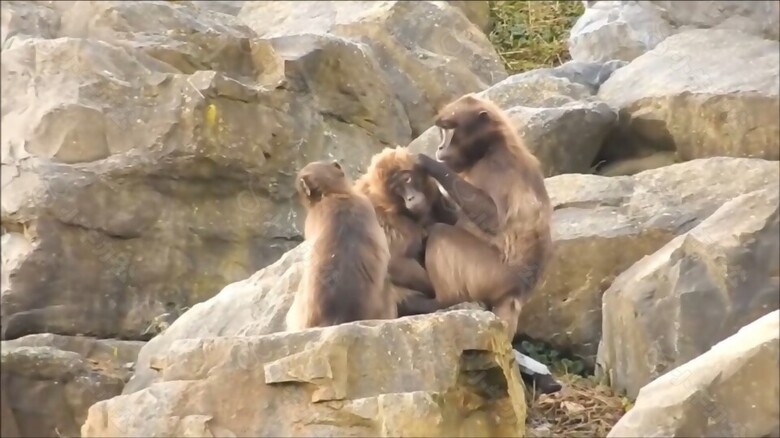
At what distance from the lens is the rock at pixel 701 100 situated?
448 inches

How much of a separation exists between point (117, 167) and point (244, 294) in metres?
2.62

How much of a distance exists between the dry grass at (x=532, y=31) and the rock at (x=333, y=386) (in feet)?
33.2

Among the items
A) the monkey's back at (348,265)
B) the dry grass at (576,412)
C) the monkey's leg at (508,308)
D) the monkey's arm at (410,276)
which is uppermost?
the monkey's back at (348,265)

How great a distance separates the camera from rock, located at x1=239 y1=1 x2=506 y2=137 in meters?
13.5

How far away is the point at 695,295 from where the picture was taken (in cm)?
827

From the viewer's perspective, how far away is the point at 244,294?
8.25 m

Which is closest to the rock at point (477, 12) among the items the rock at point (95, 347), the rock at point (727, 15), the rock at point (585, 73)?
the rock at point (727, 15)

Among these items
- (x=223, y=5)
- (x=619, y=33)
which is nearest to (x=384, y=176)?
(x=619, y=33)

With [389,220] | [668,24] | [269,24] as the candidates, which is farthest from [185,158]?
[668,24]

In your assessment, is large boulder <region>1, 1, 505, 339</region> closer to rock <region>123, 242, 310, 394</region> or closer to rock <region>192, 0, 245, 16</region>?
rock <region>123, 242, 310, 394</region>

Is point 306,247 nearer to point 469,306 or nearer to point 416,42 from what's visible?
point 469,306

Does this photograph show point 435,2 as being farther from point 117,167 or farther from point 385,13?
point 117,167

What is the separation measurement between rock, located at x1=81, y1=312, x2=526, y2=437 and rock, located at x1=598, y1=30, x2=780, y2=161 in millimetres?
5926

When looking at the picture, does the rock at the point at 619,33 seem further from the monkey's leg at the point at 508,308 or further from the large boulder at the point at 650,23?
the monkey's leg at the point at 508,308
